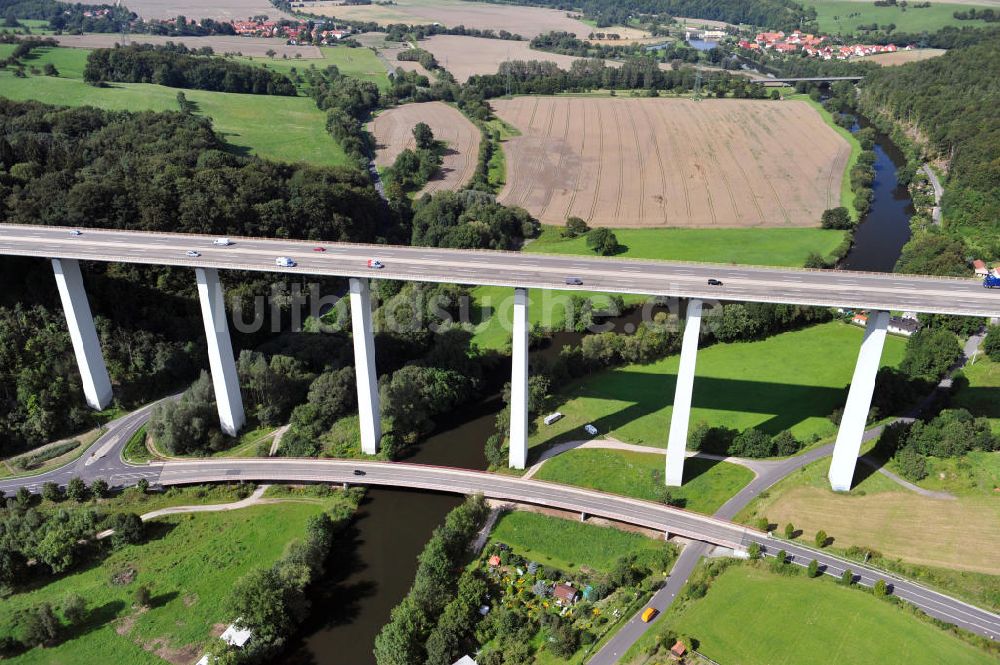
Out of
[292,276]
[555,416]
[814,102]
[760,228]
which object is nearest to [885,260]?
[760,228]

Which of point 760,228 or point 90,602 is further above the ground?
point 760,228

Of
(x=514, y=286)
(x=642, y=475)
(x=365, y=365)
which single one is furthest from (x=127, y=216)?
(x=642, y=475)

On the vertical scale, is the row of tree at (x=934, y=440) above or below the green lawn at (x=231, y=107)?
below

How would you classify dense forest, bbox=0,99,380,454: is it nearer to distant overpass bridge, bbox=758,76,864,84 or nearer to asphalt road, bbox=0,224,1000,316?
asphalt road, bbox=0,224,1000,316

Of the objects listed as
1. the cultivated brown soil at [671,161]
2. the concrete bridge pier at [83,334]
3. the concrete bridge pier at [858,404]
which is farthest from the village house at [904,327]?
the concrete bridge pier at [83,334]

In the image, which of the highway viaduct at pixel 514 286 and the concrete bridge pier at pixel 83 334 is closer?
the highway viaduct at pixel 514 286

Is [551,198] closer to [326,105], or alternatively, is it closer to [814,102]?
[326,105]

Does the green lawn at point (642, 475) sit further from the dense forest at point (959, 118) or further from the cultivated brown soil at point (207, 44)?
the cultivated brown soil at point (207, 44)

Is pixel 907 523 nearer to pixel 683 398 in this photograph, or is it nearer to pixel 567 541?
pixel 683 398
